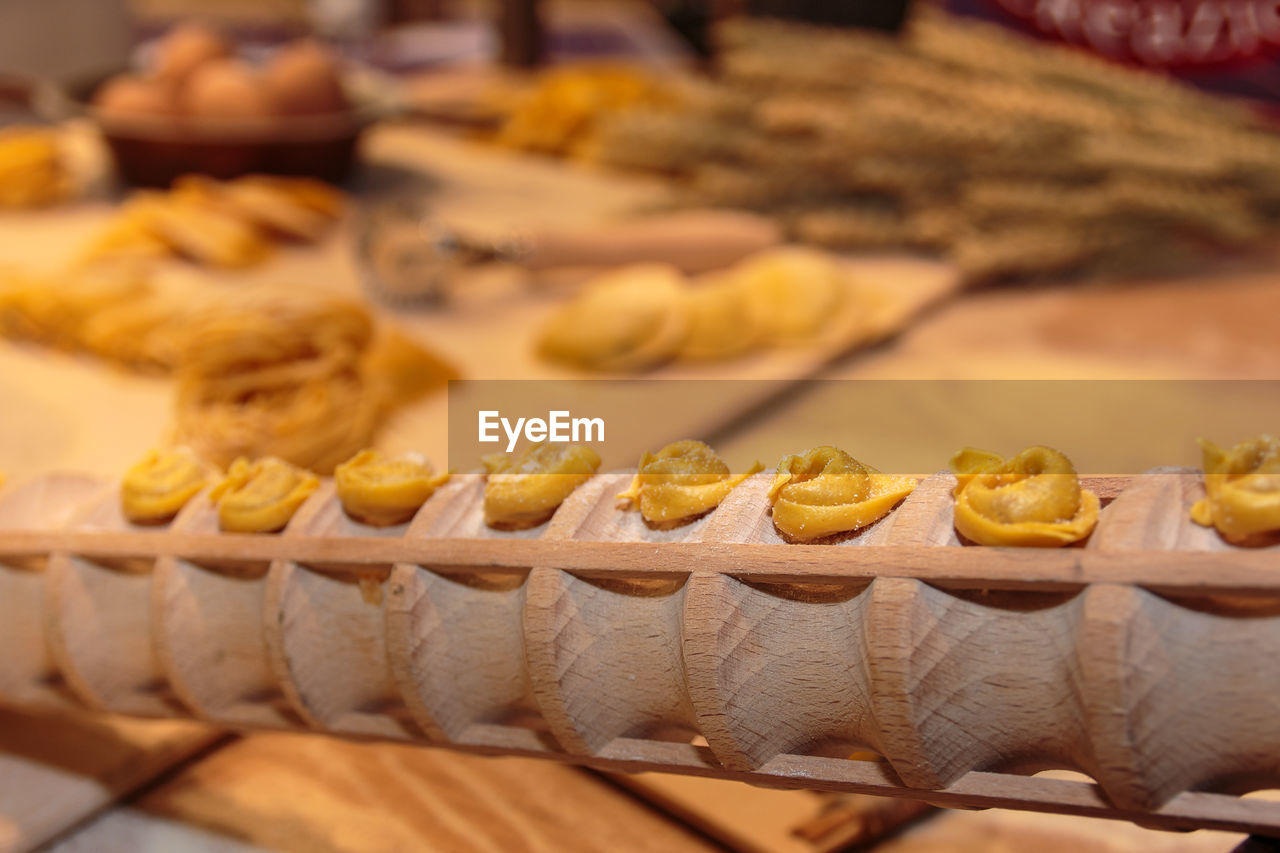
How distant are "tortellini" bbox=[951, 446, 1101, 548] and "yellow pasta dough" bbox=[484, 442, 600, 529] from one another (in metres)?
0.15

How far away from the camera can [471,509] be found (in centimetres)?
47

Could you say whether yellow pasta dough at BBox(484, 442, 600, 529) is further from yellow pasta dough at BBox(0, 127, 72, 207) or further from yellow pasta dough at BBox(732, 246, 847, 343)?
yellow pasta dough at BBox(0, 127, 72, 207)

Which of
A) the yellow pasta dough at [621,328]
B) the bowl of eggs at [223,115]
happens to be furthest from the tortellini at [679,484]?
the bowl of eggs at [223,115]

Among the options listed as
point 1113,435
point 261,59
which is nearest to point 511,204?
point 261,59

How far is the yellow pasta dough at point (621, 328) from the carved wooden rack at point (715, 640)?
540mm

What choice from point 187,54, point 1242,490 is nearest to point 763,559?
point 1242,490

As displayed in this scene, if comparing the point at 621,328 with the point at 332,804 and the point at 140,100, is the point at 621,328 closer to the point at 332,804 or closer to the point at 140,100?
the point at 332,804

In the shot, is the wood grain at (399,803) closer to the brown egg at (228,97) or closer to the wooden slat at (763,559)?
the wooden slat at (763,559)

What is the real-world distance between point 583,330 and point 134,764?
56 cm

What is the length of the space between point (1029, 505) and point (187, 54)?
4.56 ft

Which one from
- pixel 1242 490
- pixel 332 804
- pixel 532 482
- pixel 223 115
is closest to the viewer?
pixel 1242 490

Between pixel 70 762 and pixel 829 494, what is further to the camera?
pixel 70 762

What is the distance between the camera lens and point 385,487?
1.55 ft

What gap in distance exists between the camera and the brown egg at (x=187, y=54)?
146 cm
